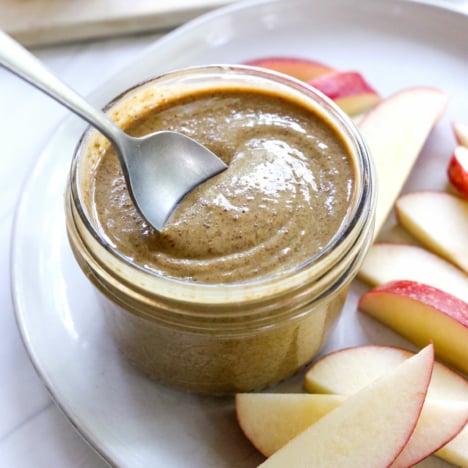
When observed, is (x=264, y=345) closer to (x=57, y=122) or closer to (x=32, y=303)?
(x=32, y=303)

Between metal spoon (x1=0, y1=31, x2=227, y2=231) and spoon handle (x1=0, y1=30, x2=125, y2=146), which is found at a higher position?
spoon handle (x1=0, y1=30, x2=125, y2=146)

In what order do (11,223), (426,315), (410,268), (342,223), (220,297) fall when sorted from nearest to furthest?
(220,297)
(342,223)
(426,315)
(410,268)
(11,223)

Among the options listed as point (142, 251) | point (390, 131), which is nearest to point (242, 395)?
point (142, 251)

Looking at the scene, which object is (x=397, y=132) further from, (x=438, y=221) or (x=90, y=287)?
(x=90, y=287)

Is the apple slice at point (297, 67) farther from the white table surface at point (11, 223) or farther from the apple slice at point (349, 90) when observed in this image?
the white table surface at point (11, 223)

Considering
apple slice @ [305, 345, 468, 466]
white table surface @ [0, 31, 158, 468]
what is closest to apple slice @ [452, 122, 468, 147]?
apple slice @ [305, 345, 468, 466]

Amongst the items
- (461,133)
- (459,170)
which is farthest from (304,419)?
(461,133)

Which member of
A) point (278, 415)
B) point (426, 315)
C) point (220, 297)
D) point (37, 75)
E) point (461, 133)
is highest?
point (37, 75)

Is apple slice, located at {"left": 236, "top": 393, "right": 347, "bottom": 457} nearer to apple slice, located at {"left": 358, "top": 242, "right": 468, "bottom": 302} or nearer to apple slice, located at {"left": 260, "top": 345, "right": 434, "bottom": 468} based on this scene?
apple slice, located at {"left": 260, "top": 345, "right": 434, "bottom": 468}
